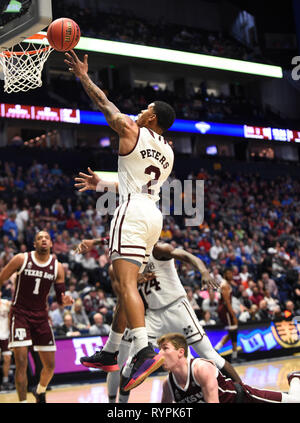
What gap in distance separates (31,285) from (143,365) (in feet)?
12.2

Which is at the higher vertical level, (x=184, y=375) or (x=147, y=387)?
(x=184, y=375)

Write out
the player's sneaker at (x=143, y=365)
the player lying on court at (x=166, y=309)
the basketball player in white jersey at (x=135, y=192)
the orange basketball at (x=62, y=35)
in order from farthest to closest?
1. the player lying on court at (x=166, y=309)
2. the orange basketball at (x=62, y=35)
3. the basketball player in white jersey at (x=135, y=192)
4. the player's sneaker at (x=143, y=365)

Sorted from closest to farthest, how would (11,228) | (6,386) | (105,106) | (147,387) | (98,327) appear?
1. (105,106)
2. (147,387)
3. (6,386)
4. (98,327)
5. (11,228)

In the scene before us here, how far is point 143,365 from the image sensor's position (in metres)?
4.38

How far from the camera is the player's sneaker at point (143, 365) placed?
4332 mm

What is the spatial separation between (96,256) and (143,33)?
13.3 meters

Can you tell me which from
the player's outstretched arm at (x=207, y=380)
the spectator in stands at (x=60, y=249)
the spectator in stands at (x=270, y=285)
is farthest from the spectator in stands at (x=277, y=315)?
the player's outstretched arm at (x=207, y=380)

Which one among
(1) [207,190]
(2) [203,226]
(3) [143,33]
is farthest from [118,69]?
(2) [203,226]

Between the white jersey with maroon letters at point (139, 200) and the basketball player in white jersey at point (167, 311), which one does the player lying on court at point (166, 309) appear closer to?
the basketball player in white jersey at point (167, 311)

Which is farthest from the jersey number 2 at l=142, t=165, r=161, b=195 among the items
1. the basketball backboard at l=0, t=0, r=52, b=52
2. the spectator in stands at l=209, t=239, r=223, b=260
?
the spectator in stands at l=209, t=239, r=223, b=260

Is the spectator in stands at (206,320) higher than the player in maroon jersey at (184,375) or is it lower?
higher

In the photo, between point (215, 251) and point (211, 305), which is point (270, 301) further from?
point (215, 251)

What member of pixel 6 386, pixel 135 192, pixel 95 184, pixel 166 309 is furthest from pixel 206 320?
pixel 135 192

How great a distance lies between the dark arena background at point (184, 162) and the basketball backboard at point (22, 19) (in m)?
0.03
